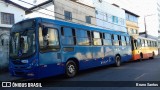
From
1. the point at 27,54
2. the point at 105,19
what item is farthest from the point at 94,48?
the point at 105,19

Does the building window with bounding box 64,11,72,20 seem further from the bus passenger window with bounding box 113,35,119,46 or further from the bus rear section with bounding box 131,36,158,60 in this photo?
the bus passenger window with bounding box 113,35,119,46

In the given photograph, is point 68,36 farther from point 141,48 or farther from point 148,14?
point 148,14

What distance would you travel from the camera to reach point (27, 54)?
10125 millimetres

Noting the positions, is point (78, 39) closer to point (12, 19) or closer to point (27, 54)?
point (27, 54)

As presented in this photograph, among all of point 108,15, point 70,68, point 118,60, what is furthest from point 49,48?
point 108,15

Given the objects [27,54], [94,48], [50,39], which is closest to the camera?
[27,54]

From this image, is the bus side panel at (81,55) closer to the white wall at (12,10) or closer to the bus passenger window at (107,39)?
the bus passenger window at (107,39)

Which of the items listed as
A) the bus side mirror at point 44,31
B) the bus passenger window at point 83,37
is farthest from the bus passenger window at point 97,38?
the bus side mirror at point 44,31

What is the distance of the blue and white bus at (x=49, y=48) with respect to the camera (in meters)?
10.1

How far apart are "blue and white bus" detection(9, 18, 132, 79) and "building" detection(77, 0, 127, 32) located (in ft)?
52.6

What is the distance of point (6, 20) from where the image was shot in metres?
20.7

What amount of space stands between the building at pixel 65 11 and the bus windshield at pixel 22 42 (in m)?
11.1

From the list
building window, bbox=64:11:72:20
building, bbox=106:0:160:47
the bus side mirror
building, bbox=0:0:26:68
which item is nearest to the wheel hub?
the bus side mirror

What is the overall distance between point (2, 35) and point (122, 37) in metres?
10.8
